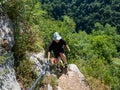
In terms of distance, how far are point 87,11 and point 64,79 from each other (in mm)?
104941

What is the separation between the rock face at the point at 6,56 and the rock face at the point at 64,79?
142cm

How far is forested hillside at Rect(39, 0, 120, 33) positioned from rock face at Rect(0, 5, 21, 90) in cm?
8770

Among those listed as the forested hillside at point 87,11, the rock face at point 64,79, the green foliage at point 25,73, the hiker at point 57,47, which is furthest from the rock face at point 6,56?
the forested hillside at point 87,11

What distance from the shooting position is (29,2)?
9.35 metres

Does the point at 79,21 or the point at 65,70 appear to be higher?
the point at 65,70

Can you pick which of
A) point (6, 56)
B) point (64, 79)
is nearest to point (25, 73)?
point (6, 56)

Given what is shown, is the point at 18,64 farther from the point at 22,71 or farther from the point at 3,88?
the point at 3,88

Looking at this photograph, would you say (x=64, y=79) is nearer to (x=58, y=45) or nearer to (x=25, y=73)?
(x=58, y=45)

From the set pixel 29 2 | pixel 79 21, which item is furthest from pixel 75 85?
pixel 79 21

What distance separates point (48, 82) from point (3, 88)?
2.76 metres

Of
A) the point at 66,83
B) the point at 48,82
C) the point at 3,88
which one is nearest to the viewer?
the point at 3,88

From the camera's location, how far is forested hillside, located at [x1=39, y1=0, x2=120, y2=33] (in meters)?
102

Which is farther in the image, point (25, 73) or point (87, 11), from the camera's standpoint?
point (87, 11)

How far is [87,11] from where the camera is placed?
114 m
